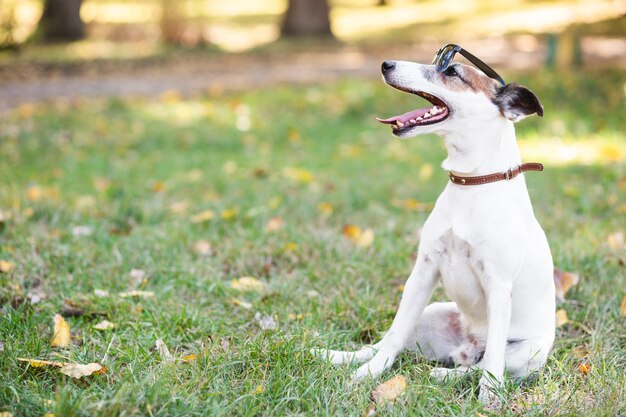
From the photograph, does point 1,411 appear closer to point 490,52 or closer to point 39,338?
point 39,338

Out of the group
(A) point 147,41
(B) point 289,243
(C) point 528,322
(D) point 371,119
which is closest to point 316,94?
(D) point 371,119

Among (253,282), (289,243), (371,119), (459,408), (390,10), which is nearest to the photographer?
(459,408)

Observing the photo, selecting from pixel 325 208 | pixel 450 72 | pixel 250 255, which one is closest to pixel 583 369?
pixel 450 72

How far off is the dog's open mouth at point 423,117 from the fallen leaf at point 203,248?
6.33 ft

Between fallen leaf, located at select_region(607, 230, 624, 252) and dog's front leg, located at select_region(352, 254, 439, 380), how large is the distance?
1882 millimetres

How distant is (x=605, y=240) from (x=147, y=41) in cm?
1508

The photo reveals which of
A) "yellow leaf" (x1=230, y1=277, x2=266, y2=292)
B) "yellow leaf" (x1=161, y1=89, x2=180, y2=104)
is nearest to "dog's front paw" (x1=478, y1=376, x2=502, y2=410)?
"yellow leaf" (x1=230, y1=277, x2=266, y2=292)

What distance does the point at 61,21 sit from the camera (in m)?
16.6

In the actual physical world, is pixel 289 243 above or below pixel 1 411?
below

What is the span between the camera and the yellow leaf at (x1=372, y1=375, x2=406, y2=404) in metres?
2.71

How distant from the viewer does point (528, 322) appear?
2963 millimetres

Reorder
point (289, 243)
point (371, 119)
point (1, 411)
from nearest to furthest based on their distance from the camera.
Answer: point (1, 411) < point (289, 243) < point (371, 119)

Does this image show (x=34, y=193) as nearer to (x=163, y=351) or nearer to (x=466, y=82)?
(x=163, y=351)

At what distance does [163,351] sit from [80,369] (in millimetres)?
443
